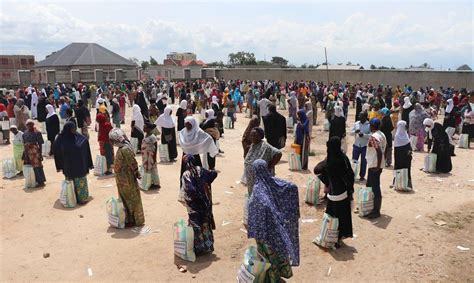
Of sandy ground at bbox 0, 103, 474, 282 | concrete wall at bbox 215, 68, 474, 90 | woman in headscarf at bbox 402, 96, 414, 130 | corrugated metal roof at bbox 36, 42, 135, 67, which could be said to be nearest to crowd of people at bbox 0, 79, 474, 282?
woman in headscarf at bbox 402, 96, 414, 130

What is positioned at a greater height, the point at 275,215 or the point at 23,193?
the point at 275,215

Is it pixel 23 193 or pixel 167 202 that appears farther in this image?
pixel 23 193

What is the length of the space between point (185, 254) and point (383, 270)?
2720 mm

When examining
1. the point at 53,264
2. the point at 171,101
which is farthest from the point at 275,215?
the point at 171,101

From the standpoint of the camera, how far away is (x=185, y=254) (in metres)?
5.67

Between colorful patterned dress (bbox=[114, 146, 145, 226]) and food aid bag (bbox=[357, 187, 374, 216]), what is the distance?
3854 mm

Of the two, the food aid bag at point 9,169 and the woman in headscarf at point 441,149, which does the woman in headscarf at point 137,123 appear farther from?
the woman in headscarf at point 441,149

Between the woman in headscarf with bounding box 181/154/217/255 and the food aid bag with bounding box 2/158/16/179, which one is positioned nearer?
the woman in headscarf with bounding box 181/154/217/255

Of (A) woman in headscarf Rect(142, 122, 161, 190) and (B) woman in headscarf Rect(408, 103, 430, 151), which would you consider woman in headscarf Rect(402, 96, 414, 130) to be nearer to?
(B) woman in headscarf Rect(408, 103, 430, 151)

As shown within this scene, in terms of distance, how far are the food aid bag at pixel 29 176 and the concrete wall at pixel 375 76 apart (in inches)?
1023

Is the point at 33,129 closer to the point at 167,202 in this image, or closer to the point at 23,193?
the point at 23,193

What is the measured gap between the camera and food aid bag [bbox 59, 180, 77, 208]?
7.84 metres

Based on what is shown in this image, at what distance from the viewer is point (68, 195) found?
309 inches

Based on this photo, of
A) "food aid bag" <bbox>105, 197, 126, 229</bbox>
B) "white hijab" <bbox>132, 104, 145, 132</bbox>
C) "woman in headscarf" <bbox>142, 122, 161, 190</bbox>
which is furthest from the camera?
"white hijab" <bbox>132, 104, 145, 132</bbox>
